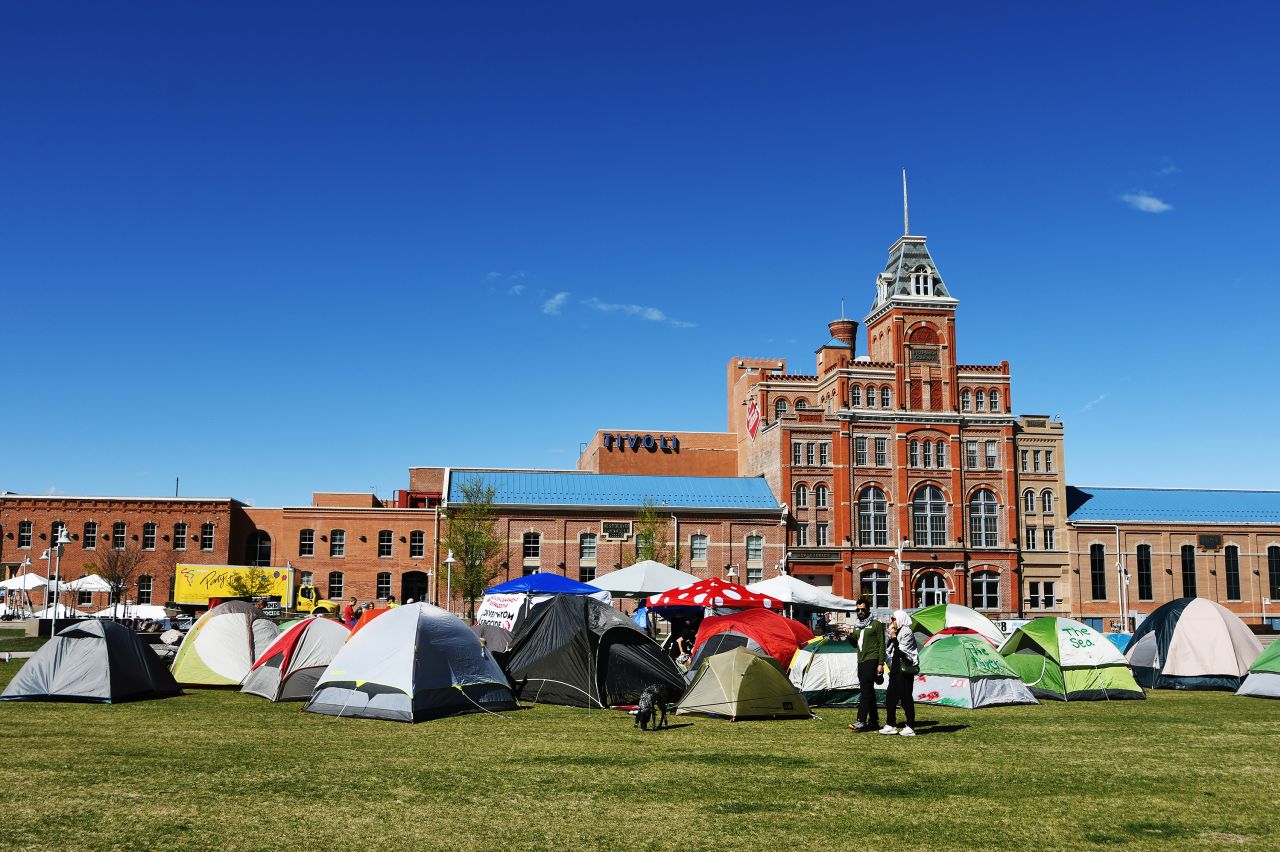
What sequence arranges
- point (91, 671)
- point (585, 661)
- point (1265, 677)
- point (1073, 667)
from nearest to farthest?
1. point (91, 671)
2. point (585, 661)
3. point (1073, 667)
4. point (1265, 677)

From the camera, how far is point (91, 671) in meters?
17.7

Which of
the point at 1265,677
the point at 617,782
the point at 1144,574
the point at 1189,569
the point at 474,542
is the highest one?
the point at 474,542

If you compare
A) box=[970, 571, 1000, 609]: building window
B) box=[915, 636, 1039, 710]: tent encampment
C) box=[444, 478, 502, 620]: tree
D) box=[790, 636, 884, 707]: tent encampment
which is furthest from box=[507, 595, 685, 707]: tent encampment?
box=[970, 571, 1000, 609]: building window

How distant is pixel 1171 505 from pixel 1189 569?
393 cm

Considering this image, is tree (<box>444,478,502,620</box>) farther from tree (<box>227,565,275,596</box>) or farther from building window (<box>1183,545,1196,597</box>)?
building window (<box>1183,545,1196,597</box>)

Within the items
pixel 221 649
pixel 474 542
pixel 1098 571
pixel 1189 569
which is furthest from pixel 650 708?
pixel 1189 569

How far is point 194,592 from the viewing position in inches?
2082

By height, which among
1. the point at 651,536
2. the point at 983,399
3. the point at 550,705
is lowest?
the point at 550,705

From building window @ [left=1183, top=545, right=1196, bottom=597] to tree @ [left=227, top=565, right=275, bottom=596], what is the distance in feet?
165

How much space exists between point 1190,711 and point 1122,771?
24.2 feet

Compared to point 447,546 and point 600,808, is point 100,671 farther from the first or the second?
point 447,546

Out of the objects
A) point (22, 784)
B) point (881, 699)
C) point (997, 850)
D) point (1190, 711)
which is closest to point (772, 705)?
point (881, 699)

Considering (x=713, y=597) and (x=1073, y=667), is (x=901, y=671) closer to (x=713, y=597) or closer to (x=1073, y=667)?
(x=1073, y=667)

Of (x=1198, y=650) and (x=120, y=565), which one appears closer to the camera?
(x=1198, y=650)
